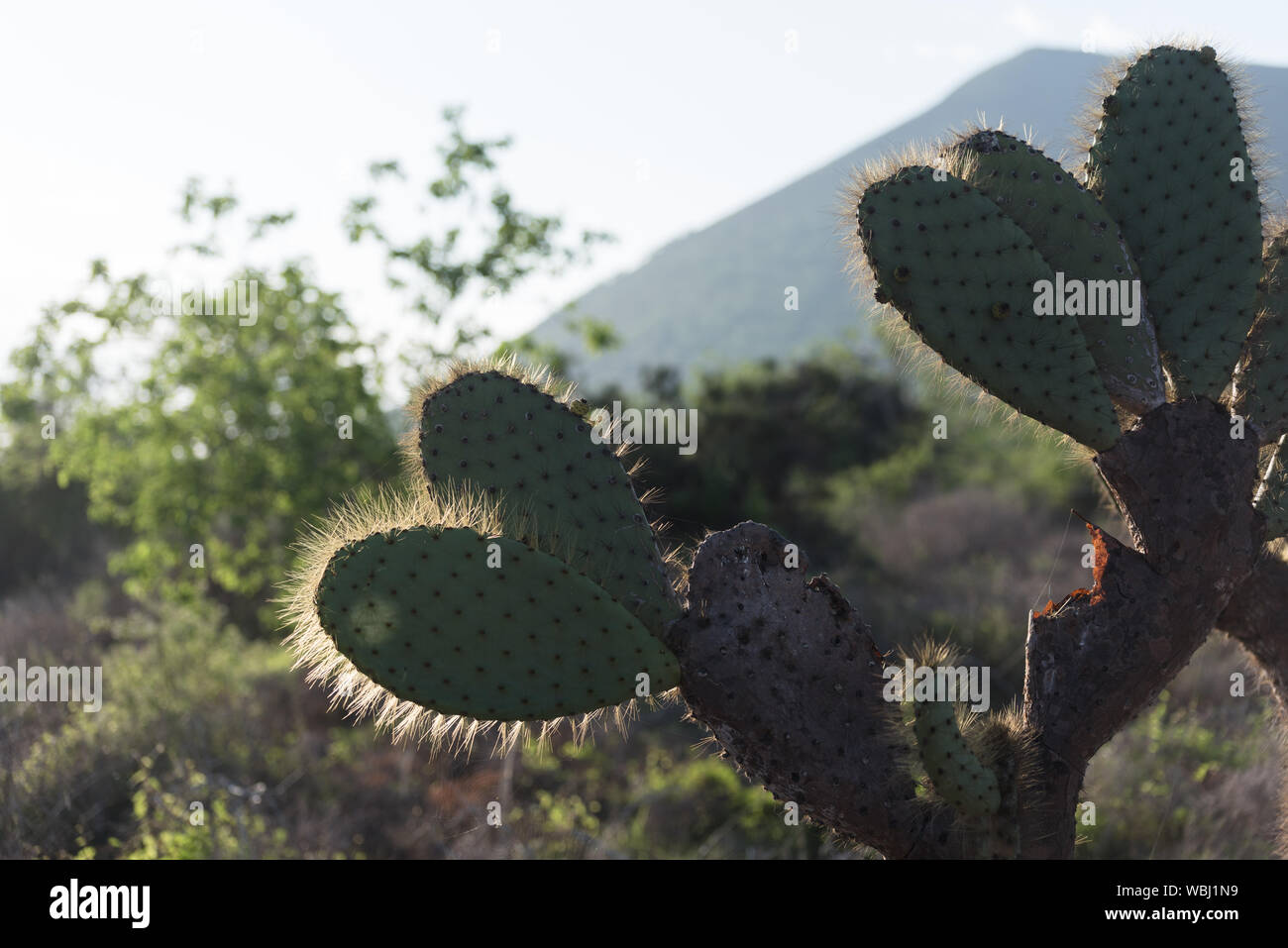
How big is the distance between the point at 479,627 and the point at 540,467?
0.56m

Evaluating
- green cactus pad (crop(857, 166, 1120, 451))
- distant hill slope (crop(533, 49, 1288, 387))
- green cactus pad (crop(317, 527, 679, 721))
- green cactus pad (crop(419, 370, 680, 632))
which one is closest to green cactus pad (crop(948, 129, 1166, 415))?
green cactus pad (crop(857, 166, 1120, 451))

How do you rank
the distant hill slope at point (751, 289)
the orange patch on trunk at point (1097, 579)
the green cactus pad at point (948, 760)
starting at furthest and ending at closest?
1. the distant hill slope at point (751, 289)
2. the orange patch on trunk at point (1097, 579)
3. the green cactus pad at point (948, 760)

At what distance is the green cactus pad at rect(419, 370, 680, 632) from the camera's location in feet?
8.63

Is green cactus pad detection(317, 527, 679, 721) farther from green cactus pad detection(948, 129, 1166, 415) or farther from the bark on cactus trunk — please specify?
green cactus pad detection(948, 129, 1166, 415)

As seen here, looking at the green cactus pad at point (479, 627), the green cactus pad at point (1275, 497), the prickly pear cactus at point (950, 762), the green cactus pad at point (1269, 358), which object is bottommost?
the prickly pear cactus at point (950, 762)

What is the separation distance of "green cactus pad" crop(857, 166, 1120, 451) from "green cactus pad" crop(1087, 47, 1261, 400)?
40 cm

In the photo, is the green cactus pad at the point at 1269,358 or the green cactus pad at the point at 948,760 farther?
the green cactus pad at the point at 1269,358

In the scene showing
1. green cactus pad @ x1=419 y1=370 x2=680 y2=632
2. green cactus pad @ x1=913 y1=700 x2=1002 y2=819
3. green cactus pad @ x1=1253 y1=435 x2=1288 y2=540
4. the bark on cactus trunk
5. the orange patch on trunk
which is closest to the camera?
green cactus pad @ x1=913 y1=700 x2=1002 y2=819

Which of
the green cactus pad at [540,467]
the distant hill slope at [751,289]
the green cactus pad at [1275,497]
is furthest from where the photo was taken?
the distant hill slope at [751,289]

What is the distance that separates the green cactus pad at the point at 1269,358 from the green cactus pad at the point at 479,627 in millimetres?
1862

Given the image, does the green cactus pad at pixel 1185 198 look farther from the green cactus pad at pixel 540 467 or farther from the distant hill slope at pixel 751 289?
the distant hill slope at pixel 751 289

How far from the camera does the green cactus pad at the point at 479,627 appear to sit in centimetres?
230

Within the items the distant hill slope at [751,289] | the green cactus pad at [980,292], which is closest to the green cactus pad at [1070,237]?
the green cactus pad at [980,292]
